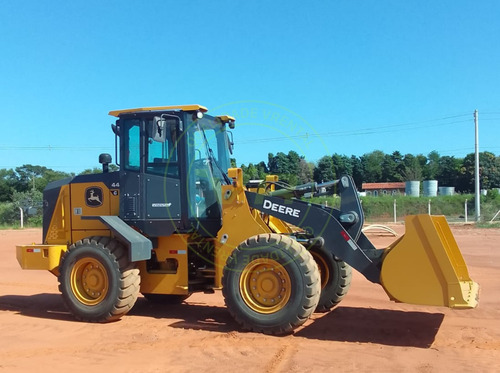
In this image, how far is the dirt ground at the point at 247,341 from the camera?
5.29 metres

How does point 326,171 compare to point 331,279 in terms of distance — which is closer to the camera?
point 331,279

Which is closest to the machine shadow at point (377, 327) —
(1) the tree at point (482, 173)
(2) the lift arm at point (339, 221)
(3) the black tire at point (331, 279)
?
(3) the black tire at point (331, 279)

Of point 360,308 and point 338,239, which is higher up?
point 338,239

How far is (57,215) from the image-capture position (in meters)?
8.40

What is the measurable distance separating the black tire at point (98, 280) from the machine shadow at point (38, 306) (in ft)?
1.60

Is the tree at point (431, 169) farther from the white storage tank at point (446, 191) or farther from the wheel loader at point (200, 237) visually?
the wheel loader at point (200, 237)

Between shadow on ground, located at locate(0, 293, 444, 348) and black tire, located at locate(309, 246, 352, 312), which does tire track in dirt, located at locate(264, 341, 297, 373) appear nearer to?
shadow on ground, located at locate(0, 293, 444, 348)

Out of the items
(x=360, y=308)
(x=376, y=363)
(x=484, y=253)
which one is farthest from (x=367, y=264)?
(x=484, y=253)

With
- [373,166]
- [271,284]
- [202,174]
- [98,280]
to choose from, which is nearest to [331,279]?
[271,284]

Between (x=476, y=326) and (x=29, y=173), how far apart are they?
7663 centimetres

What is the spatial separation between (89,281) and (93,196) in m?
1.40

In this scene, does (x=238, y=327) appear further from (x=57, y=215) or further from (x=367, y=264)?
(x=57, y=215)

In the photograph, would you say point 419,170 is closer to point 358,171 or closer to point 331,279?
point 358,171

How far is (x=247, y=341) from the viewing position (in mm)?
6129
